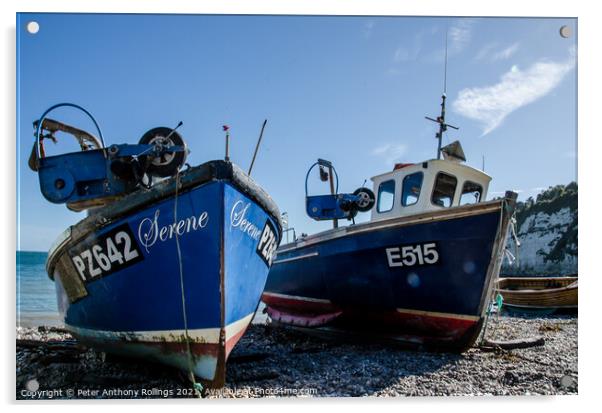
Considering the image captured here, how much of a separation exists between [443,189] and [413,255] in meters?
1.33

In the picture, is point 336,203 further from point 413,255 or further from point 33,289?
point 33,289

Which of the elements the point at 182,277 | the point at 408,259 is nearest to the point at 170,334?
the point at 182,277

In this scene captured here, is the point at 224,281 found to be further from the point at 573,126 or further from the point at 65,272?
the point at 573,126

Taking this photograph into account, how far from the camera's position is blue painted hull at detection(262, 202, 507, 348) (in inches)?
182

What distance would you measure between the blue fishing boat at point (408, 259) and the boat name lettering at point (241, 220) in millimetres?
2156

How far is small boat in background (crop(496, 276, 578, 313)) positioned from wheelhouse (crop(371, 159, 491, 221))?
149 inches

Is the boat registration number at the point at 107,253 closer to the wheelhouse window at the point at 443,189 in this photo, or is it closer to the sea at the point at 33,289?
the sea at the point at 33,289

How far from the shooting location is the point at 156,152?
3221mm

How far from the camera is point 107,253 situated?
3.26m

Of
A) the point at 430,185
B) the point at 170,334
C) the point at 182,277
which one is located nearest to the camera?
the point at 182,277

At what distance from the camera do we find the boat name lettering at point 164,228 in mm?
3070

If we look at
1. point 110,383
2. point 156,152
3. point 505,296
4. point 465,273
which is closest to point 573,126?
point 465,273

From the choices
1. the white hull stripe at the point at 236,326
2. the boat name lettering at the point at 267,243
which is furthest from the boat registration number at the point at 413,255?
the white hull stripe at the point at 236,326

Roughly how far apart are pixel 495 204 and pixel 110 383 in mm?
3874
